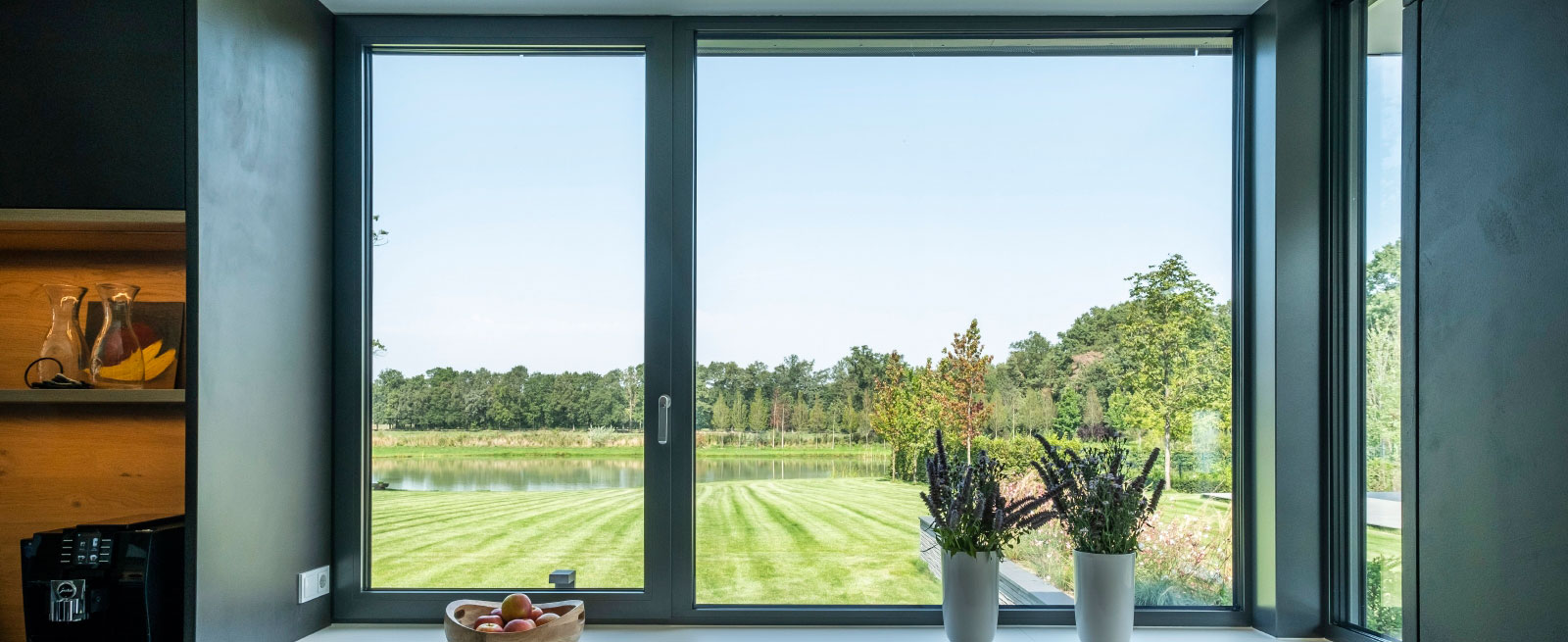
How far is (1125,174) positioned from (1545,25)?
1330 millimetres

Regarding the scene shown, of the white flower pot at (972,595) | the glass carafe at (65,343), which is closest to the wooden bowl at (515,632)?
the white flower pot at (972,595)

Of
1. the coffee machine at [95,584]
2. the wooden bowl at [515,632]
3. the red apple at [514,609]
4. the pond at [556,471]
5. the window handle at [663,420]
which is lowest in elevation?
Result: the wooden bowl at [515,632]

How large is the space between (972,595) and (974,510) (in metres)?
0.19

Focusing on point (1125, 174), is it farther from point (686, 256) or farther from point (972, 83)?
point (686, 256)

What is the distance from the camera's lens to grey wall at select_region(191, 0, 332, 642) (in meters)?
1.84

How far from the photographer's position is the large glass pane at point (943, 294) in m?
2.36

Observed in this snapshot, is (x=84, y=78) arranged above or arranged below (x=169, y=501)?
above

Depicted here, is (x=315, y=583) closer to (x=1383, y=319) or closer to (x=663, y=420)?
(x=663, y=420)

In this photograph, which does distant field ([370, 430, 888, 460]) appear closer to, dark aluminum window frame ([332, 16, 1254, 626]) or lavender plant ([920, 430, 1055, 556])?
dark aluminum window frame ([332, 16, 1254, 626])

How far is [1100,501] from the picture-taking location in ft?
6.84

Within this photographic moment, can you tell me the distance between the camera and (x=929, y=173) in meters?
2.40

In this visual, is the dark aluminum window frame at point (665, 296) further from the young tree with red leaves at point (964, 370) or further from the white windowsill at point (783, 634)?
the young tree with red leaves at point (964, 370)

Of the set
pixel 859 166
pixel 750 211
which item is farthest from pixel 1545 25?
pixel 750 211

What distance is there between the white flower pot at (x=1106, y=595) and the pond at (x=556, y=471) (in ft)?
1.86
